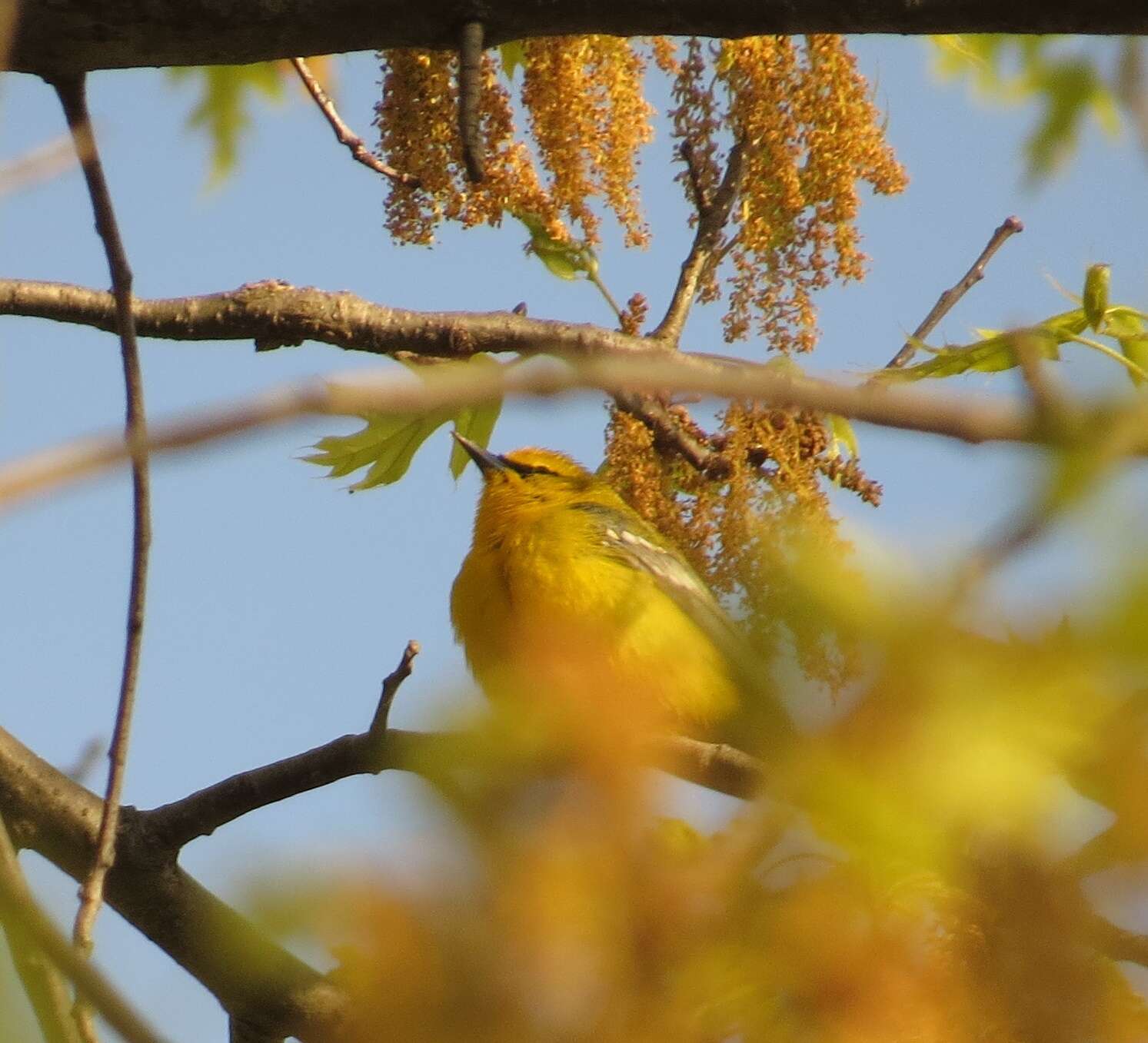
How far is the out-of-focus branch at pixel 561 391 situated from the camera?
0.96m

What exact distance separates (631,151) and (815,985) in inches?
149

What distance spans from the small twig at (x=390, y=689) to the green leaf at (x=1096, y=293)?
1.70m

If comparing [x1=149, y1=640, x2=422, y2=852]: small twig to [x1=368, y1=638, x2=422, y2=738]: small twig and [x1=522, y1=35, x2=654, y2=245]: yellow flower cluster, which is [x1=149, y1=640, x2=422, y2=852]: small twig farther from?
[x1=522, y1=35, x2=654, y2=245]: yellow flower cluster

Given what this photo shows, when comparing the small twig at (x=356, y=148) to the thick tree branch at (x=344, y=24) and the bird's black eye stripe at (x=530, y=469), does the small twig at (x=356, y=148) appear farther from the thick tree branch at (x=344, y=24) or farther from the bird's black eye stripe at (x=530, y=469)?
the bird's black eye stripe at (x=530, y=469)

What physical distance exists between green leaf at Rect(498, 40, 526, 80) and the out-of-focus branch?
146 inches

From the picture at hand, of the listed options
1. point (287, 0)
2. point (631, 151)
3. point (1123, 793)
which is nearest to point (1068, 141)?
point (631, 151)

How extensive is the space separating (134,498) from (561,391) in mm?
2002

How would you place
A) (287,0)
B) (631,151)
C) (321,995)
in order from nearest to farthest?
Answer: (287,0) < (321,995) < (631,151)

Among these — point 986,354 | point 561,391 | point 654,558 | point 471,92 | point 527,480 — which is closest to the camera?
point 561,391

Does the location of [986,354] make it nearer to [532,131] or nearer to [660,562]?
[532,131]

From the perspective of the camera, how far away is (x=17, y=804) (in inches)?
145

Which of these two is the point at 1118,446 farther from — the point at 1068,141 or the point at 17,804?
the point at 1068,141

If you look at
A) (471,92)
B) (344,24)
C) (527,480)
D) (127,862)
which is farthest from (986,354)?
(527,480)

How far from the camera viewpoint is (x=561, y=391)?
3.36 feet
